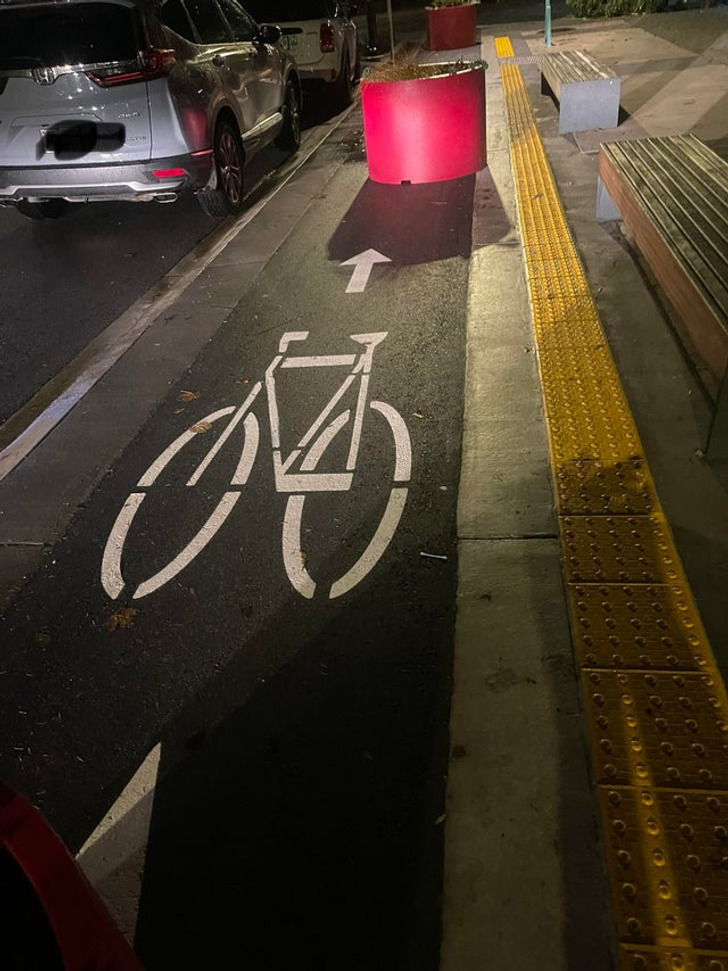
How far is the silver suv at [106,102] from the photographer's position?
19.1 feet

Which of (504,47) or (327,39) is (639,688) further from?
(504,47)

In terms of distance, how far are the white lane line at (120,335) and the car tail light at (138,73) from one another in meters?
1.50

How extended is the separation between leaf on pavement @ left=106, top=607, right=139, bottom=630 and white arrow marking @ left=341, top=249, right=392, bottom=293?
11.2ft

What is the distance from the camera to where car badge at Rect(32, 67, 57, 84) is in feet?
19.2

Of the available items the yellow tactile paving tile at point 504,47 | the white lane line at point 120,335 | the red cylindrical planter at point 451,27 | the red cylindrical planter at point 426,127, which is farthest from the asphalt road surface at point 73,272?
the red cylindrical planter at point 451,27

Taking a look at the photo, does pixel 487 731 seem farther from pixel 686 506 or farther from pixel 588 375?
pixel 588 375

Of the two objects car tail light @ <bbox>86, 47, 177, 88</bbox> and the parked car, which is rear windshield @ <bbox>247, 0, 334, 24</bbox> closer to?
the parked car

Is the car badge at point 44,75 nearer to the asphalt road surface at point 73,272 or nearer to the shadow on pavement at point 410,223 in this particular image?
the asphalt road surface at point 73,272

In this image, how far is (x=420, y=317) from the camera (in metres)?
5.03

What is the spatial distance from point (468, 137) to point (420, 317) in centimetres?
347

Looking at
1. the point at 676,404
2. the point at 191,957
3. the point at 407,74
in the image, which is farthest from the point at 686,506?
the point at 407,74

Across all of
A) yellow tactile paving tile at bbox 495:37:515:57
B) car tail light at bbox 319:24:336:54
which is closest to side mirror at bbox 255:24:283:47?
car tail light at bbox 319:24:336:54

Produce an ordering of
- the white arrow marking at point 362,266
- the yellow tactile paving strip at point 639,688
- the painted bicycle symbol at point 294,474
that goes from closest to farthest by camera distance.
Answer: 1. the yellow tactile paving strip at point 639,688
2. the painted bicycle symbol at point 294,474
3. the white arrow marking at point 362,266

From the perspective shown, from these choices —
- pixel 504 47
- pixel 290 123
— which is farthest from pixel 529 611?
pixel 504 47
